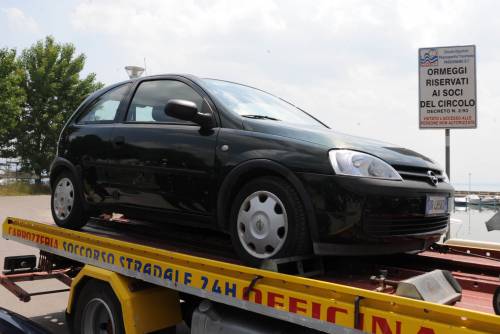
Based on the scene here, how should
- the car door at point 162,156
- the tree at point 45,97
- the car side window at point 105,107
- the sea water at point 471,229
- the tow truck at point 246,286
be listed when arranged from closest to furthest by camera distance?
the tow truck at point 246,286, the car door at point 162,156, the car side window at point 105,107, the sea water at point 471,229, the tree at point 45,97

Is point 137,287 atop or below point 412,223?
below

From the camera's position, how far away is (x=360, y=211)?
2.79 metres

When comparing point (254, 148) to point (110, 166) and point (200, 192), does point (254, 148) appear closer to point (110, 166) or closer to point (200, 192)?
point (200, 192)

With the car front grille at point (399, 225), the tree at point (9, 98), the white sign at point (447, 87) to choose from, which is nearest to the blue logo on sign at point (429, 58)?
the white sign at point (447, 87)

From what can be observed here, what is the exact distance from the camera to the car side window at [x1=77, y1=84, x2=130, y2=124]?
448cm

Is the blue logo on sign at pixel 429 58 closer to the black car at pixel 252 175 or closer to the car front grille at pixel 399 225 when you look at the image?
the black car at pixel 252 175

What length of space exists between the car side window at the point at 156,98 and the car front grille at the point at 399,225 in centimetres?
159

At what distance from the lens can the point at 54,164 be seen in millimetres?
4898

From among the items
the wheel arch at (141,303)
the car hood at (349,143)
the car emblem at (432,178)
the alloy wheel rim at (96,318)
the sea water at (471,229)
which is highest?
the car hood at (349,143)

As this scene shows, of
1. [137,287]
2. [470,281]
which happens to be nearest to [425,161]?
[470,281]

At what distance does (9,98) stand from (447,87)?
63.2 ft

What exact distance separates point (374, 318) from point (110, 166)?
2746 millimetres

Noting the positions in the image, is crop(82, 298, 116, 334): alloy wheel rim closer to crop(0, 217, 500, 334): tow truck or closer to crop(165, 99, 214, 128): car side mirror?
crop(0, 217, 500, 334): tow truck

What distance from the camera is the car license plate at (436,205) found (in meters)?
3.07
